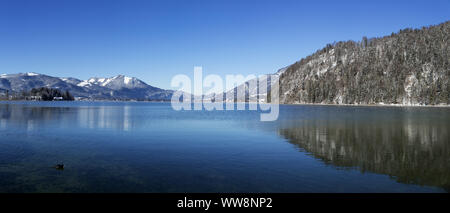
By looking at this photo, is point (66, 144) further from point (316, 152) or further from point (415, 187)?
point (415, 187)

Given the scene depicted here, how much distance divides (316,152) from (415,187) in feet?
33.5

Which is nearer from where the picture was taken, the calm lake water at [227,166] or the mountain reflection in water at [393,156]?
the calm lake water at [227,166]

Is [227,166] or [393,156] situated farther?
[393,156]

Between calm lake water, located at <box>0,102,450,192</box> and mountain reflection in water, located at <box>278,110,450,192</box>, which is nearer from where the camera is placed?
calm lake water, located at <box>0,102,450,192</box>

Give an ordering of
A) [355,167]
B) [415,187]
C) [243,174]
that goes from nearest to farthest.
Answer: [415,187] → [243,174] → [355,167]

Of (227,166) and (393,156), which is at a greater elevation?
(393,156)

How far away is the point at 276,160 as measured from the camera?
71.4 ft

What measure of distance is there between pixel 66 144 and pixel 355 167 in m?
28.6
